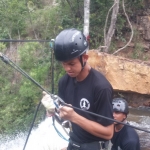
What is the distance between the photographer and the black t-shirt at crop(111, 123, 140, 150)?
9.26 ft

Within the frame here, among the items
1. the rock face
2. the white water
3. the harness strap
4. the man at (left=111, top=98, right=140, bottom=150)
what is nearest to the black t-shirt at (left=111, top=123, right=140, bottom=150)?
the man at (left=111, top=98, right=140, bottom=150)

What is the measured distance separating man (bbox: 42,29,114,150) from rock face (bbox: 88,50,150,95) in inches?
244

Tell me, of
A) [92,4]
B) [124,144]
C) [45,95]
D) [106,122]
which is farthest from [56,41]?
[92,4]

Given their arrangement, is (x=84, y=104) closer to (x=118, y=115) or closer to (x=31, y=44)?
(x=118, y=115)

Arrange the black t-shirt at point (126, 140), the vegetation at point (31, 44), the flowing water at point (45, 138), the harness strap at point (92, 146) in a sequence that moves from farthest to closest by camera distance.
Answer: the vegetation at point (31, 44) → the flowing water at point (45, 138) → the black t-shirt at point (126, 140) → the harness strap at point (92, 146)

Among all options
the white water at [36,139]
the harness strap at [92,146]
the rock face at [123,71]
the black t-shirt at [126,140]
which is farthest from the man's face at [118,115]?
the rock face at [123,71]

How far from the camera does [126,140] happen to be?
113 inches

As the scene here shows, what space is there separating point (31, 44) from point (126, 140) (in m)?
7.01

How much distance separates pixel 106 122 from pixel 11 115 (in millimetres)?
6203

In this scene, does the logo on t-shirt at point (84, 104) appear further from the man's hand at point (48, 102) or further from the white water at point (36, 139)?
the white water at point (36, 139)

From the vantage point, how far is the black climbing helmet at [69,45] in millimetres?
1950

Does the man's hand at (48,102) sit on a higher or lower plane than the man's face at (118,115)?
higher

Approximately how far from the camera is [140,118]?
313 inches

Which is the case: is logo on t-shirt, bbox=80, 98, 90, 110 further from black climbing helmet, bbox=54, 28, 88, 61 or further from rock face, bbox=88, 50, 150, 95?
rock face, bbox=88, 50, 150, 95
